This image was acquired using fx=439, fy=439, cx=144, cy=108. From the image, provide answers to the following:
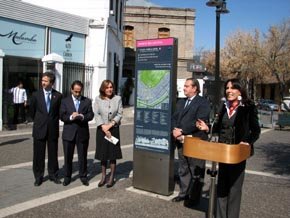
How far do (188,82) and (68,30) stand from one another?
1401 cm

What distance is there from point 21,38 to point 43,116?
410 inches

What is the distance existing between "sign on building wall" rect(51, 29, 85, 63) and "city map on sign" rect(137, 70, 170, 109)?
1238cm

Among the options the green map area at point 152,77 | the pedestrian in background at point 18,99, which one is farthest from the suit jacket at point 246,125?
the pedestrian in background at point 18,99

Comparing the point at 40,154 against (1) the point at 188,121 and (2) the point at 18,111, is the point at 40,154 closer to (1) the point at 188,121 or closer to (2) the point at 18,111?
(1) the point at 188,121

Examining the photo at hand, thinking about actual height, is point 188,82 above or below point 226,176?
above

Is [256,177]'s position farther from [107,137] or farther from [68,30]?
[68,30]

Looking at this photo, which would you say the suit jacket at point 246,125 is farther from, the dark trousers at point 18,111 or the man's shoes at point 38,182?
the dark trousers at point 18,111

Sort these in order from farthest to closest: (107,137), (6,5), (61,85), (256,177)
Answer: (61,85), (6,5), (256,177), (107,137)

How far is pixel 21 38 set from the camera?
17078mm

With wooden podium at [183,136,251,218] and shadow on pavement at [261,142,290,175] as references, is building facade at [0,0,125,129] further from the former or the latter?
wooden podium at [183,136,251,218]

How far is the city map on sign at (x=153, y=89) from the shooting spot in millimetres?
6867

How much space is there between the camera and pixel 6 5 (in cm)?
1616

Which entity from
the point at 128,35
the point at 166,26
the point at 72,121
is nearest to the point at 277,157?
the point at 72,121

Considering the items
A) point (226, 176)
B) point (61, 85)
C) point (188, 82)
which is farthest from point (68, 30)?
point (226, 176)
